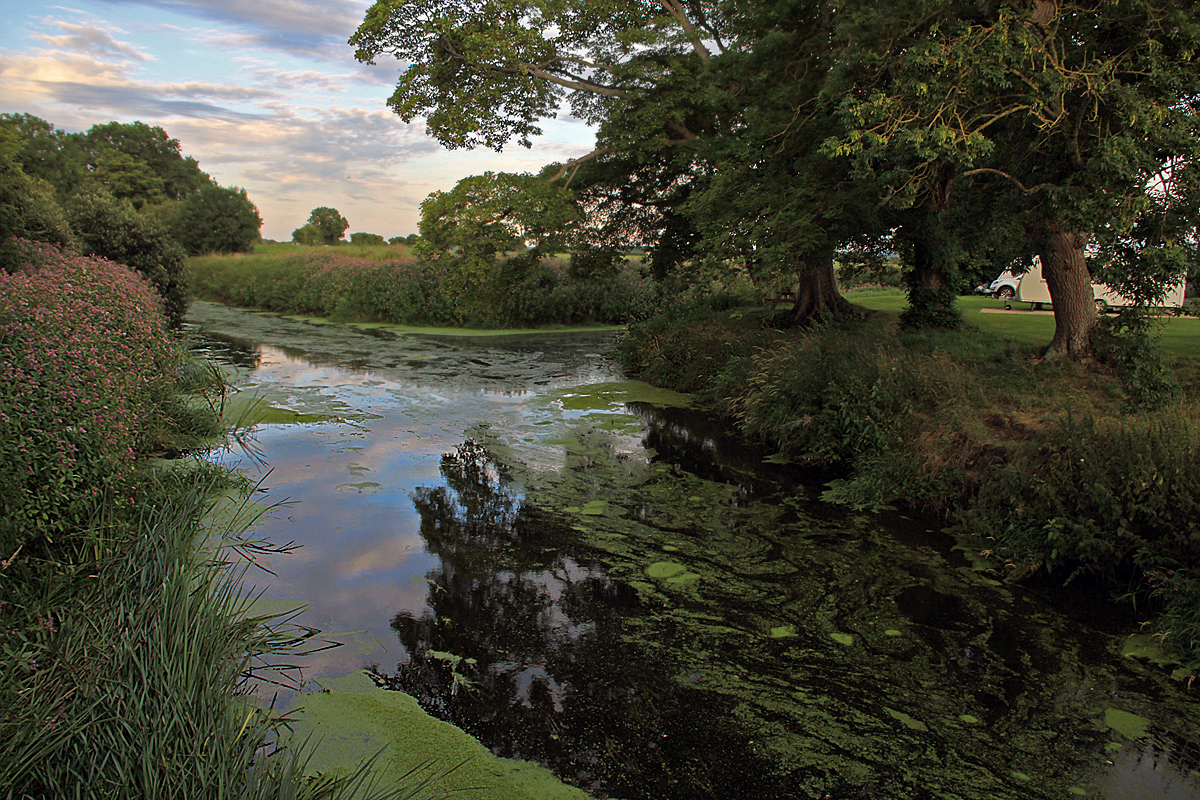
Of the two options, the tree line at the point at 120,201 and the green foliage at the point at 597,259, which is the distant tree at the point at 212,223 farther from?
the green foliage at the point at 597,259

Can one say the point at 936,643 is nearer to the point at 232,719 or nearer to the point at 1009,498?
the point at 1009,498

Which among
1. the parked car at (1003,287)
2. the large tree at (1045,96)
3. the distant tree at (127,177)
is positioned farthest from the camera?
the distant tree at (127,177)

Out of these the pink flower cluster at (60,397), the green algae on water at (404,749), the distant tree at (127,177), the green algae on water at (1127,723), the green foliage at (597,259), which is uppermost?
the distant tree at (127,177)

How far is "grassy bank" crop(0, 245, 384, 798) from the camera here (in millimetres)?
2660

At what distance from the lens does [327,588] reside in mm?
5422

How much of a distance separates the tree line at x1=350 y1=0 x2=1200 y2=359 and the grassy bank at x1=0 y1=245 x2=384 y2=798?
698 cm

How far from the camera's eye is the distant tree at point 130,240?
48.8ft

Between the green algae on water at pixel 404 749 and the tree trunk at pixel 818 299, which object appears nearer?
the green algae on water at pixel 404 749

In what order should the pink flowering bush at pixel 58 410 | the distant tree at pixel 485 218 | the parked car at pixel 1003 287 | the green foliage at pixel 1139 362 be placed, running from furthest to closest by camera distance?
the parked car at pixel 1003 287
the distant tree at pixel 485 218
the green foliage at pixel 1139 362
the pink flowering bush at pixel 58 410

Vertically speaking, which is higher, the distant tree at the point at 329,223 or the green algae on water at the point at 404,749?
the distant tree at the point at 329,223

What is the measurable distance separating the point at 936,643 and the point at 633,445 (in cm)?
562

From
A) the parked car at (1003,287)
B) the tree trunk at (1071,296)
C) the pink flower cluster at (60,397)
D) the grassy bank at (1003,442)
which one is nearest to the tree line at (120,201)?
the pink flower cluster at (60,397)

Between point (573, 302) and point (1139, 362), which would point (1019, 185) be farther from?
point (573, 302)

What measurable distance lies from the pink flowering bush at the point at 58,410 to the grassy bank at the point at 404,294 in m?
16.6
